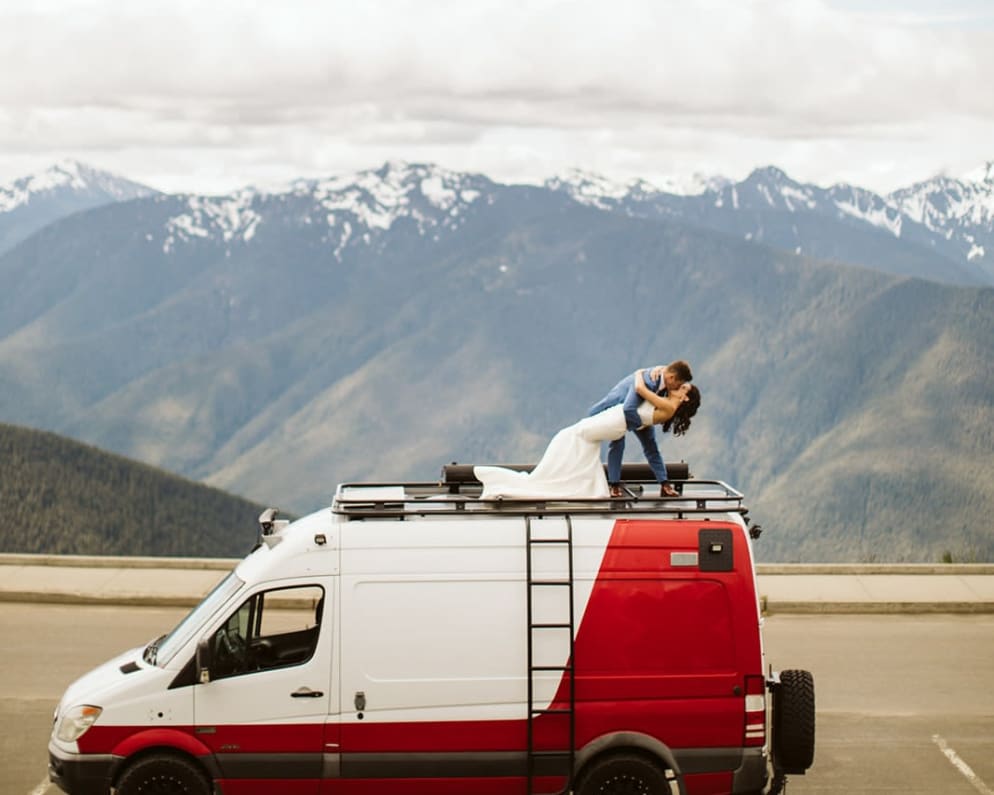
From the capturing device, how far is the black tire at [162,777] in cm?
1088

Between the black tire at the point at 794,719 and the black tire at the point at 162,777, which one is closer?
the black tire at the point at 162,777

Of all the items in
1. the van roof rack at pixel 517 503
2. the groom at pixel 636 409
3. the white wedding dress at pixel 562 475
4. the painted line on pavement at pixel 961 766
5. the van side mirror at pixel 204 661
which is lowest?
the painted line on pavement at pixel 961 766

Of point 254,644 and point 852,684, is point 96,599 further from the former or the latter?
point 852,684

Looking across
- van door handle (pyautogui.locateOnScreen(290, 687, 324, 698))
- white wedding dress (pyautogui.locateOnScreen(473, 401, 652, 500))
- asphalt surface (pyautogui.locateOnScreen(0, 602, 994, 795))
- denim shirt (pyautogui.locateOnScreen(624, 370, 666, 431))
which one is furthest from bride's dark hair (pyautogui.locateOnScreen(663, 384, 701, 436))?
van door handle (pyautogui.locateOnScreen(290, 687, 324, 698))

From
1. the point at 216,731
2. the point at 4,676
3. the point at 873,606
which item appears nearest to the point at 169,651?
the point at 216,731

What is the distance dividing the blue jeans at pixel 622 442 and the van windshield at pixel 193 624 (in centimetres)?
309

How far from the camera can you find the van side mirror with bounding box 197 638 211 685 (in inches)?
428

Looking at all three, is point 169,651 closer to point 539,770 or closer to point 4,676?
point 539,770

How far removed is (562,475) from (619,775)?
2224 millimetres

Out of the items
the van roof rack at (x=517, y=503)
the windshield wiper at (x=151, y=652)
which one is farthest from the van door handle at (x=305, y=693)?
the van roof rack at (x=517, y=503)

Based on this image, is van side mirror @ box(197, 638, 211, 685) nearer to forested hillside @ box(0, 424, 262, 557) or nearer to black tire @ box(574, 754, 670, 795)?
black tire @ box(574, 754, 670, 795)

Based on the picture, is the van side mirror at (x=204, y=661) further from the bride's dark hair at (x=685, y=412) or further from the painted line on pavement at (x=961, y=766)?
the painted line on pavement at (x=961, y=766)

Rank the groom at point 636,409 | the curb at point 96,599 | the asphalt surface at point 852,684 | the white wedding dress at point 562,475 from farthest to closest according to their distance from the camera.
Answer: the curb at point 96,599 → the asphalt surface at point 852,684 → the groom at point 636,409 → the white wedding dress at point 562,475

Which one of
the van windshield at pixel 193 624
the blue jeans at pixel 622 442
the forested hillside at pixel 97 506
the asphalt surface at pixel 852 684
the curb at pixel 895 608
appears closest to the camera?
the van windshield at pixel 193 624
